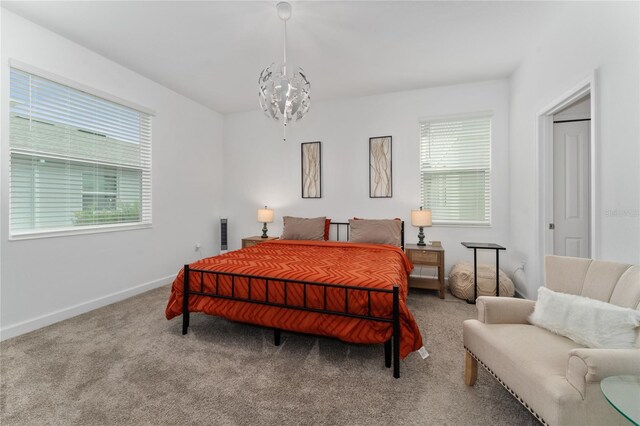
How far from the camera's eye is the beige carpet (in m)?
1.54

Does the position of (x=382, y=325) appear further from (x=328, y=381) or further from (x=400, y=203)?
(x=400, y=203)

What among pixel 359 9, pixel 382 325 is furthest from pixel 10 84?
pixel 382 325

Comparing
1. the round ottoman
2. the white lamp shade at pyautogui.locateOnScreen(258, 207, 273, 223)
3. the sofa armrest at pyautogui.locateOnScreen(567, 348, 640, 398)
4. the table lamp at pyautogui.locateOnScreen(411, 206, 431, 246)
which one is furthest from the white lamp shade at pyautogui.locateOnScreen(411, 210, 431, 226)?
the sofa armrest at pyautogui.locateOnScreen(567, 348, 640, 398)

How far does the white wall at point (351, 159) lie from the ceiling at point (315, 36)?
38cm

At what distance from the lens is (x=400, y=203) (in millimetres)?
4191

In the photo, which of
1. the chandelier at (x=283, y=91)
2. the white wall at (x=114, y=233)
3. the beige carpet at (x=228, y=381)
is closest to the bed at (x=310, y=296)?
the beige carpet at (x=228, y=381)

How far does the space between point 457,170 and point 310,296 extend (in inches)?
123

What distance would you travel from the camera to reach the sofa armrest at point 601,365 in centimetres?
105

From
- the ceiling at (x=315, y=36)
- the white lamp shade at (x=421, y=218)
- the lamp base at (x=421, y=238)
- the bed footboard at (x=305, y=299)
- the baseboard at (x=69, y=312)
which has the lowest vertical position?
the baseboard at (x=69, y=312)

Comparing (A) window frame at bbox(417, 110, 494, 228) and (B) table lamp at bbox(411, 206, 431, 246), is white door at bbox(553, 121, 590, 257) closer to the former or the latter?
(A) window frame at bbox(417, 110, 494, 228)

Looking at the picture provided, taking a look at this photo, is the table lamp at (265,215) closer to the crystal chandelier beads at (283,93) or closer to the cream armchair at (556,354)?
the crystal chandelier beads at (283,93)

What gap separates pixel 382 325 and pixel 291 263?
1038 millimetres

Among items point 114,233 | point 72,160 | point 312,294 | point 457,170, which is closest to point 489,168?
point 457,170

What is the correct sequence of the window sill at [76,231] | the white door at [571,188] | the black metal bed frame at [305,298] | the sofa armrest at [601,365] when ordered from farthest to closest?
the white door at [571,188]
the window sill at [76,231]
the black metal bed frame at [305,298]
the sofa armrest at [601,365]
